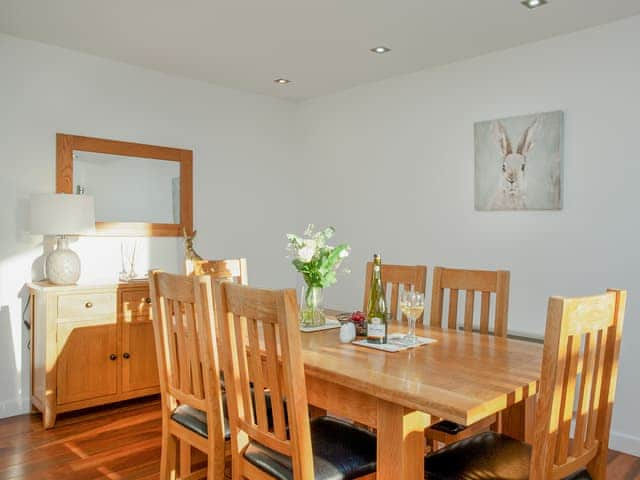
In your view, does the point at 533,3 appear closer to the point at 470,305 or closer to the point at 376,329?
the point at 470,305

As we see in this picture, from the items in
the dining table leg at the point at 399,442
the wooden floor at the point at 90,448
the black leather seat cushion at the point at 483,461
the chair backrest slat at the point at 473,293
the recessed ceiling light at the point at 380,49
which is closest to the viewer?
the dining table leg at the point at 399,442

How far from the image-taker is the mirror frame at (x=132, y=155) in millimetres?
3680

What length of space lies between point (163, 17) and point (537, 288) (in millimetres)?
2845

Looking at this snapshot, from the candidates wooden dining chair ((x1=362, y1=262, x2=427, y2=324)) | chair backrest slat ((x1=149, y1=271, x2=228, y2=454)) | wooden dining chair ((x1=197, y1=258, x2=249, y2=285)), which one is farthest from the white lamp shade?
wooden dining chair ((x1=362, y1=262, x2=427, y2=324))

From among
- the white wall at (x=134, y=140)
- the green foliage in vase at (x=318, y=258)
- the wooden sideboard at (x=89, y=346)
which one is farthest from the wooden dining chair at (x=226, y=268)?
the white wall at (x=134, y=140)

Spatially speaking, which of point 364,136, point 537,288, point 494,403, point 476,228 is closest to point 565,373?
point 494,403

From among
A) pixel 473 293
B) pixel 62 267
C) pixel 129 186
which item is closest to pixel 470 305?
pixel 473 293

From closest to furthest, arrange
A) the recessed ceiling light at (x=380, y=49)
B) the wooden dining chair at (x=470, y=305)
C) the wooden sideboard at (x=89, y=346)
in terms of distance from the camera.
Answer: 1. the wooden dining chair at (x=470, y=305)
2. the wooden sideboard at (x=89, y=346)
3. the recessed ceiling light at (x=380, y=49)

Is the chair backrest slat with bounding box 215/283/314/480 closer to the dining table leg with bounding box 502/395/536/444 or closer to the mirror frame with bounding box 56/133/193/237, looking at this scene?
the dining table leg with bounding box 502/395/536/444

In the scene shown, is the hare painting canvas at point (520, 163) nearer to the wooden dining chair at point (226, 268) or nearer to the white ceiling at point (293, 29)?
the white ceiling at point (293, 29)

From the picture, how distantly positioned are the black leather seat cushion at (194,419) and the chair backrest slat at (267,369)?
244 millimetres

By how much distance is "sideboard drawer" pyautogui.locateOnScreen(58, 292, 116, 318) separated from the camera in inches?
132

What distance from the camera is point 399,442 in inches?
59.6

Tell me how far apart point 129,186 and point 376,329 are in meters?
2.65
